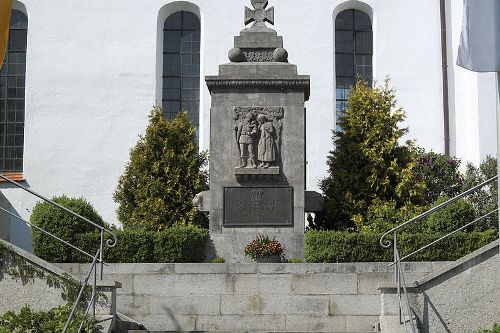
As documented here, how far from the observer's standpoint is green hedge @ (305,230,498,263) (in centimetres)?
1484

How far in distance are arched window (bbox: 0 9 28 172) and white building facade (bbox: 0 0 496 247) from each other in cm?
15

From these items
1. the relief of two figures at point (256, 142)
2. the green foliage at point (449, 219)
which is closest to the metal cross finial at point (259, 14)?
the relief of two figures at point (256, 142)

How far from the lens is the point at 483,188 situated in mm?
22438

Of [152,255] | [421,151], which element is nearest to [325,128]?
[421,151]

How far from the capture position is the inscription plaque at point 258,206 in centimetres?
1565

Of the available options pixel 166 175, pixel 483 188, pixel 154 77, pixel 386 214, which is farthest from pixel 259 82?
pixel 154 77

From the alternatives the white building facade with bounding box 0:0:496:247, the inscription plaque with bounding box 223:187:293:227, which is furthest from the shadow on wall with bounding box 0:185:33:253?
the inscription plaque with bounding box 223:187:293:227

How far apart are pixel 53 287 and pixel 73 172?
1238 centimetres

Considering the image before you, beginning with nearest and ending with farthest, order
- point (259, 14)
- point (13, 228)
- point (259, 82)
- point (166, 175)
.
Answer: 1. point (259, 82)
2. point (259, 14)
3. point (166, 175)
4. point (13, 228)

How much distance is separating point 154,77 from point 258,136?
9662mm

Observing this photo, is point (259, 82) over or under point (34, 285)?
over

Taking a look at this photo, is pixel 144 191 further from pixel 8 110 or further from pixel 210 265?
pixel 8 110

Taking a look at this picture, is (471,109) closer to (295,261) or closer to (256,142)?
(256,142)

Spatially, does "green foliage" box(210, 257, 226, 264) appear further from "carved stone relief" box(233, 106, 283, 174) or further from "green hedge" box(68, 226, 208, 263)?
"carved stone relief" box(233, 106, 283, 174)
